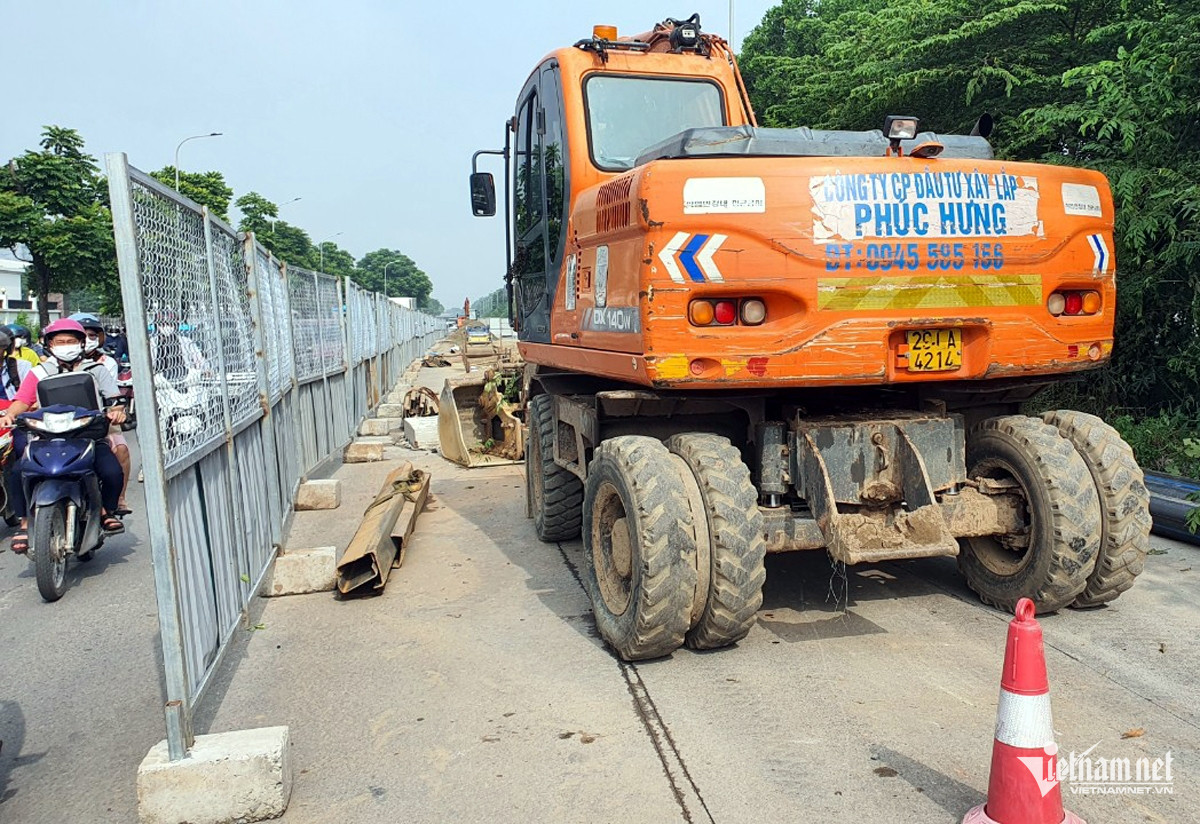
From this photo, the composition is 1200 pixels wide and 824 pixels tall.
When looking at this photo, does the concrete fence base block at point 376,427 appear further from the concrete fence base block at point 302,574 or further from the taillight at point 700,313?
the taillight at point 700,313

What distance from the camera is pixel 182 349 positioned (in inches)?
156

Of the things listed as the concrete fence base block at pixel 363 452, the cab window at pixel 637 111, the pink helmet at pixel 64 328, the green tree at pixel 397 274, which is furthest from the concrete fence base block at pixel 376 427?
the green tree at pixel 397 274

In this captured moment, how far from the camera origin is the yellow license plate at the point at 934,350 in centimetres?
430

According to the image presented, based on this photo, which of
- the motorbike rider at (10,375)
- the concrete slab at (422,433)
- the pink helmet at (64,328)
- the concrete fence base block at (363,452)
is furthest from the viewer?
the concrete slab at (422,433)

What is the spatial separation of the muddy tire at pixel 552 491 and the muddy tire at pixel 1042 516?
284cm

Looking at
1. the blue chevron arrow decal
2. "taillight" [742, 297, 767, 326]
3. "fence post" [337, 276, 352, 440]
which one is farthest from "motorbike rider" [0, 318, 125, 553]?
"fence post" [337, 276, 352, 440]

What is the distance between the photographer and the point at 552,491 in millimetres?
6730

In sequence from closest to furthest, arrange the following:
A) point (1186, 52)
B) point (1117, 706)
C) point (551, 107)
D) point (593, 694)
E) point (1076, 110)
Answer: point (1117, 706), point (593, 694), point (551, 107), point (1186, 52), point (1076, 110)

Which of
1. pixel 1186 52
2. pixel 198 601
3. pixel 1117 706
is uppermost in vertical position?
pixel 1186 52

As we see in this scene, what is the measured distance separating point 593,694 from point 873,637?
151 cm

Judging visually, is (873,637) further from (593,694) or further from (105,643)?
(105,643)

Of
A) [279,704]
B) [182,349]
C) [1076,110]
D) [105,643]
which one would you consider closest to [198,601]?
[279,704]

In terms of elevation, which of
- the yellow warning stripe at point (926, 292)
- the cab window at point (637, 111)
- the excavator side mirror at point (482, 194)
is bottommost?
the yellow warning stripe at point (926, 292)

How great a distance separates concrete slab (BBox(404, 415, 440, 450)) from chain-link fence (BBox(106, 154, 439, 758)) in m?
3.64
